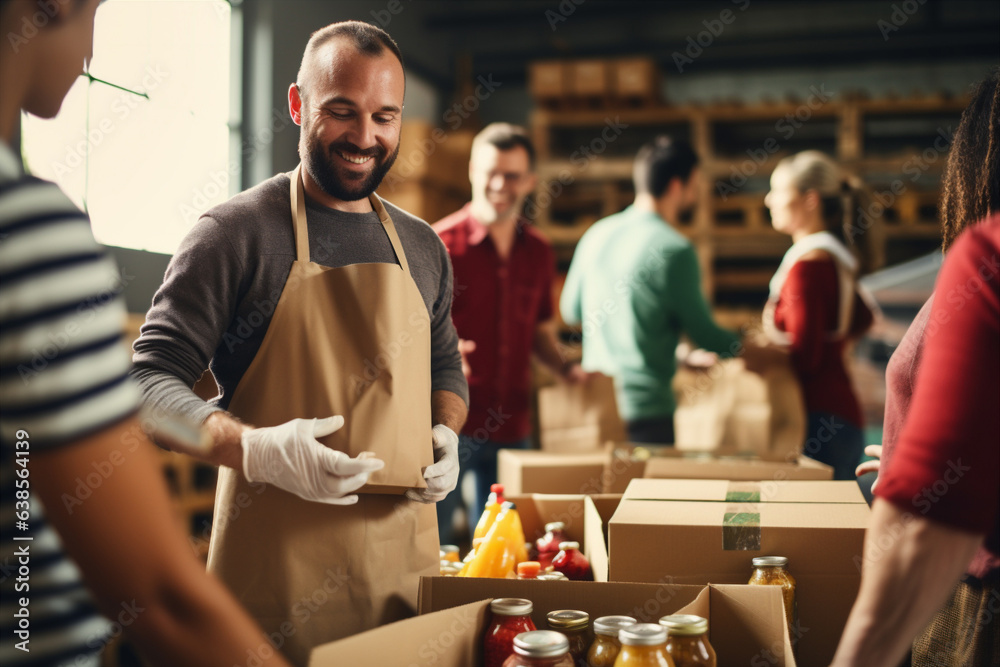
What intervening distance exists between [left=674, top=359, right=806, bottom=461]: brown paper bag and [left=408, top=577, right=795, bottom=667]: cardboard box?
49.3 inches

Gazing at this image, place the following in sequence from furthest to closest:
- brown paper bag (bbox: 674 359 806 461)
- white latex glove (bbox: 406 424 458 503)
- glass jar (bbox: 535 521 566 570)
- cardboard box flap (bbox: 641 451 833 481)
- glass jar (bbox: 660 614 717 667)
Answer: brown paper bag (bbox: 674 359 806 461), cardboard box flap (bbox: 641 451 833 481), glass jar (bbox: 535 521 566 570), white latex glove (bbox: 406 424 458 503), glass jar (bbox: 660 614 717 667)

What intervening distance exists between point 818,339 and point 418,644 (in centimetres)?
213

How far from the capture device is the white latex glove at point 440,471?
165 centimetres

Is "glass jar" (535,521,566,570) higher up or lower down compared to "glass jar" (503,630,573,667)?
lower down

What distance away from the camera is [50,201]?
63cm

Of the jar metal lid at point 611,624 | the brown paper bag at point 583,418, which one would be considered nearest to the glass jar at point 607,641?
the jar metal lid at point 611,624

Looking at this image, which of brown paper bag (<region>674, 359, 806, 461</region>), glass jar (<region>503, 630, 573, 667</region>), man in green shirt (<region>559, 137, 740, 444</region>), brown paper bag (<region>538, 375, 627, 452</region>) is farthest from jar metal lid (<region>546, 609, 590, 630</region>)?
man in green shirt (<region>559, 137, 740, 444</region>)

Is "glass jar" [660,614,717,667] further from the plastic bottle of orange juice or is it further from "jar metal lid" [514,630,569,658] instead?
the plastic bottle of orange juice

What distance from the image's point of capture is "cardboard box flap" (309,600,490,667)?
1.13m

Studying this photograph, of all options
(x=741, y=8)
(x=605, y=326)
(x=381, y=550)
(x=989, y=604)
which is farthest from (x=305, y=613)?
(x=741, y=8)

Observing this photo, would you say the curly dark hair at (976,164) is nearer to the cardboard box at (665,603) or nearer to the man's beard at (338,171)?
the cardboard box at (665,603)

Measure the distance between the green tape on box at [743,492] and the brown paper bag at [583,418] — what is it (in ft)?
3.28

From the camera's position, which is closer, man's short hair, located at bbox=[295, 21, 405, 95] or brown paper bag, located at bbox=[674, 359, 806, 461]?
man's short hair, located at bbox=[295, 21, 405, 95]

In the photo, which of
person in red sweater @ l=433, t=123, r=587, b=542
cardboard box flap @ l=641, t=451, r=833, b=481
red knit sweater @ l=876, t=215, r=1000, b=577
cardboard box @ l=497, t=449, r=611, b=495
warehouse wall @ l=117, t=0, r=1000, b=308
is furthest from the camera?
warehouse wall @ l=117, t=0, r=1000, b=308
